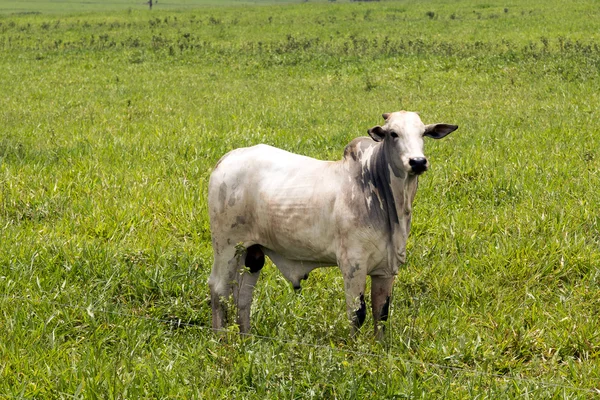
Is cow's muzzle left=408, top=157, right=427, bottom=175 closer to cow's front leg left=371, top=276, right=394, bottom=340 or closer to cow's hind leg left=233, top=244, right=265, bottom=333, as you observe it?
cow's front leg left=371, top=276, right=394, bottom=340

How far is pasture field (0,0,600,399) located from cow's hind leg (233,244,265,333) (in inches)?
5.7

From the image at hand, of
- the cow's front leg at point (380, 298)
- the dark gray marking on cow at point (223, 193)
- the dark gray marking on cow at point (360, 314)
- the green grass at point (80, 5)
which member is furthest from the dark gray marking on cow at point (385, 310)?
the green grass at point (80, 5)

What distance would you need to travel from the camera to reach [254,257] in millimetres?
5438

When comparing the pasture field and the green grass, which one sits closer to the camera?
the pasture field

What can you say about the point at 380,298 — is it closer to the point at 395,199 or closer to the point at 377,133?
the point at 395,199

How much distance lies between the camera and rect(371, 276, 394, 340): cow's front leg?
4977 mm

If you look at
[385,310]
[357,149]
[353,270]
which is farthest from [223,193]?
[385,310]

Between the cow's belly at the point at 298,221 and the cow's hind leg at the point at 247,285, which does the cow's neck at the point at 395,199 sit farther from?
the cow's hind leg at the point at 247,285

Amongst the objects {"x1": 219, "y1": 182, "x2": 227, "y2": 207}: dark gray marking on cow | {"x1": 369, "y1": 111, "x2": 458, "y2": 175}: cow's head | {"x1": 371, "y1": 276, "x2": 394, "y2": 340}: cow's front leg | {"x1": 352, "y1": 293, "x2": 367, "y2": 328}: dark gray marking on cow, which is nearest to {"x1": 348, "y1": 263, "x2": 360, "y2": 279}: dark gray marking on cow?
{"x1": 352, "y1": 293, "x2": 367, "y2": 328}: dark gray marking on cow

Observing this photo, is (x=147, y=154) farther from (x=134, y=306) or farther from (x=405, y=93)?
(x=405, y=93)

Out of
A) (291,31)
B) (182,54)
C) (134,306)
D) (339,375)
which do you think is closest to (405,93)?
(182,54)

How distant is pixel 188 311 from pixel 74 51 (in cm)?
2295

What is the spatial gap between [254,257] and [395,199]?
1187mm

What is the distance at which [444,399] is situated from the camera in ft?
14.4
